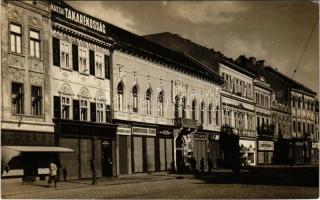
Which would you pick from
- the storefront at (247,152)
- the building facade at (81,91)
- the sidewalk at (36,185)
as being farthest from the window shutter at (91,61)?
the storefront at (247,152)

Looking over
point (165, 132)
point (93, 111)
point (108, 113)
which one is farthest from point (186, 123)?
point (93, 111)

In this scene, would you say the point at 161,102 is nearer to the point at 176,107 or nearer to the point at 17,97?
the point at 176,107

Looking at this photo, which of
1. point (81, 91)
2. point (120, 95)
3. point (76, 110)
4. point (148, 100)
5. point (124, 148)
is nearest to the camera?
point (76, 110)

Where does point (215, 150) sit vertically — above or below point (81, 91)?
below

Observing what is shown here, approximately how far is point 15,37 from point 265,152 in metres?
18.4

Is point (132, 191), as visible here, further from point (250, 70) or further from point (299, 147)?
point (250, 70)

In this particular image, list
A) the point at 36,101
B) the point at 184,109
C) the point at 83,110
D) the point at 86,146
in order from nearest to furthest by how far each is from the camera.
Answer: the point at 36,101, the point at 86,146, the point at 83,110, the point at 184,109

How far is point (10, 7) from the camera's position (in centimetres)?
1731

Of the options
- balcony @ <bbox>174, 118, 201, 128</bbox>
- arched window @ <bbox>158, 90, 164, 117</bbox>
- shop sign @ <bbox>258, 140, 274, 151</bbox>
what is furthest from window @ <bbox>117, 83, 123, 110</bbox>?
shop sign @ <bbox>258, 140, 274, 151</bbox>

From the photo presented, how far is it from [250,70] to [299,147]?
666 centimetres

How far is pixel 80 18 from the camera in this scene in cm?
2208

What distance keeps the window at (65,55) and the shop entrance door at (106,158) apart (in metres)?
4.29

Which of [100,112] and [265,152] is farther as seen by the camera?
[265,152]

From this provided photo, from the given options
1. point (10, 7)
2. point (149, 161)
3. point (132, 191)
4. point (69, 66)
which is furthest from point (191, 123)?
point (10, 7)
